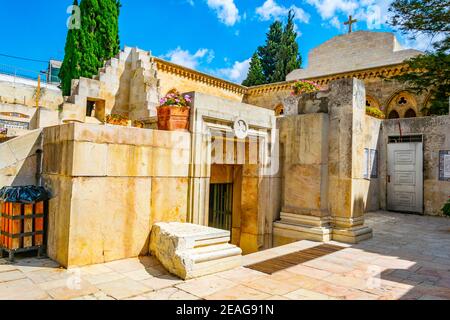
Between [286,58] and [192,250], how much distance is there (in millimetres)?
31922

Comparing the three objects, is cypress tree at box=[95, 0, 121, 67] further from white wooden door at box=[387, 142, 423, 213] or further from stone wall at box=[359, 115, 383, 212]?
white wooden door at box=[387, 142, 423, 213]

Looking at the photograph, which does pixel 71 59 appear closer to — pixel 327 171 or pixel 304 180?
pixel 304 180

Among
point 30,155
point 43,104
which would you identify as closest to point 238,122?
point 30,155

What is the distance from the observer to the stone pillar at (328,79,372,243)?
22.0 ft

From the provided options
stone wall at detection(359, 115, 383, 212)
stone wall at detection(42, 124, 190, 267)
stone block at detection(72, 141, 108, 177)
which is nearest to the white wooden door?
stone wall at detection(359, 115, 383, 212)

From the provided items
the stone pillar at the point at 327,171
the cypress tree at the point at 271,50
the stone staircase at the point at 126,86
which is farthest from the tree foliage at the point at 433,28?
the cypress tree at the point at 271,50

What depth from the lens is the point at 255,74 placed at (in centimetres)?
3228

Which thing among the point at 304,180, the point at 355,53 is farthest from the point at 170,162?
the point at 355,53

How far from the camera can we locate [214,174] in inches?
297

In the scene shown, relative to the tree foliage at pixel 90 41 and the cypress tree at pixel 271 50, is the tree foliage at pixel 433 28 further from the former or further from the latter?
the cypress tree at pixel 271 50

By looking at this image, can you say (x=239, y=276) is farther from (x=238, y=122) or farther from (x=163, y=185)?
(x=238, y=122)

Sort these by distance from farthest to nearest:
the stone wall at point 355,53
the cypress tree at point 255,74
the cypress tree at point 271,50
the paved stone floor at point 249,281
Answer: the cypress tree at point 271,50
the cypress tree at point 255,74
the stone wall at point 355,53
the paved stone floor at point 249,281

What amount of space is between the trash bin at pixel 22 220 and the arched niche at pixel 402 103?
61.4ft

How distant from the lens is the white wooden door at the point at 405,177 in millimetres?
11266
